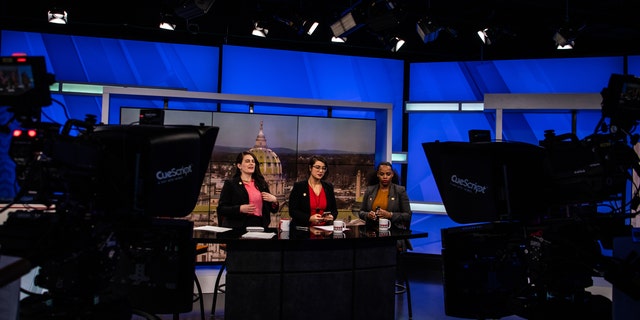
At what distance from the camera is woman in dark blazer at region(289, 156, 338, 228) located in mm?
4285

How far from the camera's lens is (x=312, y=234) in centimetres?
347

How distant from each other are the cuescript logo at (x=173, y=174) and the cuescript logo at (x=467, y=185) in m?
1.01

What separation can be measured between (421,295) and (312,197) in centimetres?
159

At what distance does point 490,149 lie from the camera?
78.9 inches

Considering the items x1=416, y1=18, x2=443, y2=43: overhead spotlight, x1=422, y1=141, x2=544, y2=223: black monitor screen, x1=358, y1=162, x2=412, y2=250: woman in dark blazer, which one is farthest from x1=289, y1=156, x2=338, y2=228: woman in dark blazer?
x1=422, y1=141, x2=544, y2=223: black monitor screen

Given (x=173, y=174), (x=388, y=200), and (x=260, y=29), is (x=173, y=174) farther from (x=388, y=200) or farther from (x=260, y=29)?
(x=260, y=29)

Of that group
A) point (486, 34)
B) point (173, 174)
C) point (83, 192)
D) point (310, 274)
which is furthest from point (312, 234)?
point (486, 34)

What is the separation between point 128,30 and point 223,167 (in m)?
1.92

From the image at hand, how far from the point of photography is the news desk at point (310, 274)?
10.7 ft

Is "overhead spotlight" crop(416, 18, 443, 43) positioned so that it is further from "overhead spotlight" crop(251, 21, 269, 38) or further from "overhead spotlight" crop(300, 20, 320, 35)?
"overhead spotlight" crop(251, 21, 269, 38)

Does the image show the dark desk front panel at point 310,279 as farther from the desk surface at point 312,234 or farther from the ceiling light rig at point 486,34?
the ceiling light rig at point 486,34

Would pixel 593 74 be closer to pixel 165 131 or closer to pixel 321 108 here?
pixel 321 108

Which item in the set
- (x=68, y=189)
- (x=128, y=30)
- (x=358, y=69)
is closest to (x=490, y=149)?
(x=68, y=189)

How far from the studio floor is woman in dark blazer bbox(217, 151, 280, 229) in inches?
32.2
